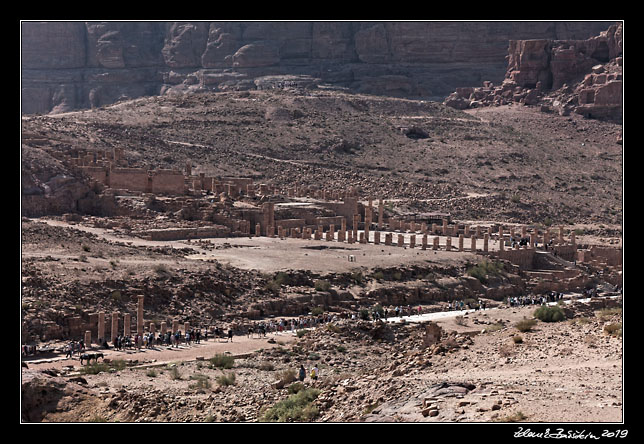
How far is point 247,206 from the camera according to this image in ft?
210

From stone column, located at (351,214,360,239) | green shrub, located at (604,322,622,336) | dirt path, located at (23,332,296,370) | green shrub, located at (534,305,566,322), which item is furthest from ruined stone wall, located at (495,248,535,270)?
green shrub, located at (604,322,622,336)

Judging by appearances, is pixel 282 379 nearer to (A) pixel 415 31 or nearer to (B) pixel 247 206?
(B) pixel 247 206

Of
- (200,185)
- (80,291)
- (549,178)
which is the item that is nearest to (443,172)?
(549,178)

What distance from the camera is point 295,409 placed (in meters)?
23.4

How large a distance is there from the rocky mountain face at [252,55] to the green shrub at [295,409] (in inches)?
4745

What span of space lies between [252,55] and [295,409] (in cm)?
13196

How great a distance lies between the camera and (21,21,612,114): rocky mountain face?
5974 inches

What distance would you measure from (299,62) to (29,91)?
1312 inches

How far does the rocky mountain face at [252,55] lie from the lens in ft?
498

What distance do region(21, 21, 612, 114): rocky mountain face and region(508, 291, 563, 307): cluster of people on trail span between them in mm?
91256

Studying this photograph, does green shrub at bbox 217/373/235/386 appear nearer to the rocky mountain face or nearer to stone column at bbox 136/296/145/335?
stone column at bbox 136/296/145/335

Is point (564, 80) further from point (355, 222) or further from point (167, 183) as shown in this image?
point (167, 183)

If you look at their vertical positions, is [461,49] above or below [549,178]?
above

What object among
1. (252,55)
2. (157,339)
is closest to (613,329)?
(157,339)
